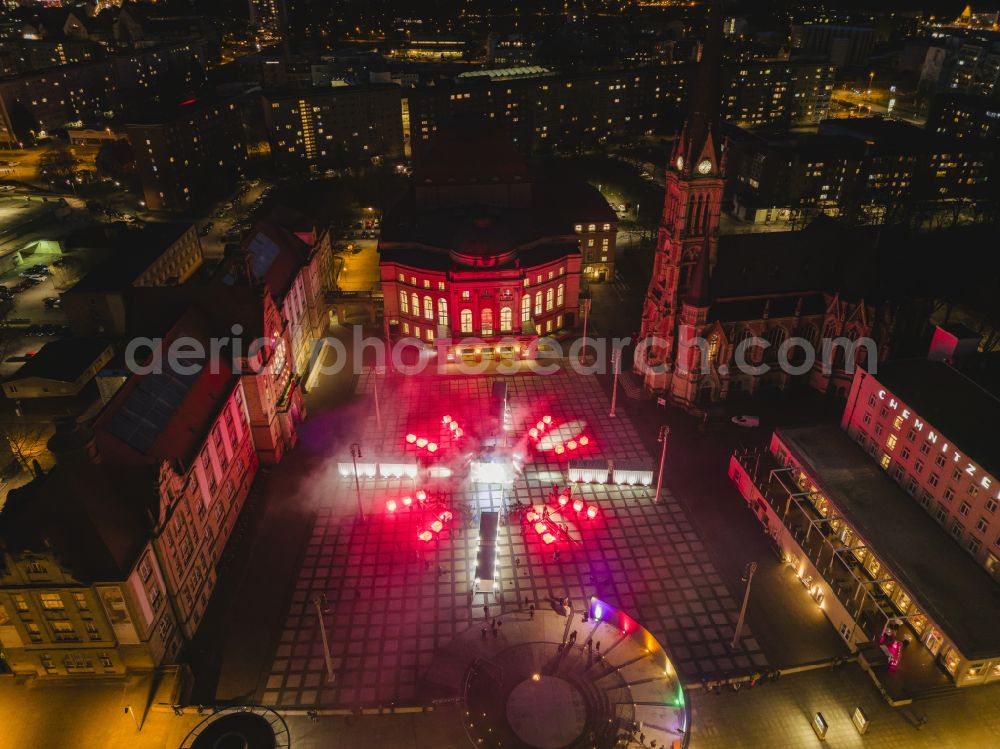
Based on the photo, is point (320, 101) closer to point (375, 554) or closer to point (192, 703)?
point (375, 554)

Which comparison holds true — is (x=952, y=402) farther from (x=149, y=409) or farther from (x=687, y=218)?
(x=149, y=409)

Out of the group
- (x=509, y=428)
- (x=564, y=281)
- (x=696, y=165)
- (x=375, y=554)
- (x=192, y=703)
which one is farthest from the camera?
(x=564, y=281)

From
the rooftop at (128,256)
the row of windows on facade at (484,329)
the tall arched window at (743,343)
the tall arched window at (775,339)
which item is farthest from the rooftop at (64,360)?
the tall arched window at (775,339)

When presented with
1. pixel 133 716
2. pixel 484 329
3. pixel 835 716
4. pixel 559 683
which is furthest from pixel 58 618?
pixel 484 329

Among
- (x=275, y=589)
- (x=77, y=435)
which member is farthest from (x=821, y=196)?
(x=77, y=435)

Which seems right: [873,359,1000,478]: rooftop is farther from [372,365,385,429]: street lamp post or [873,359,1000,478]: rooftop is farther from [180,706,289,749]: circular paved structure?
[180,706,289,749]: circular paved structure

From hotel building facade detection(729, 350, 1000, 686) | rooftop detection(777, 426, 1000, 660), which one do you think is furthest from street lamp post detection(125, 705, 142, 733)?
rooftop detection(777, 426, 1000, 660)

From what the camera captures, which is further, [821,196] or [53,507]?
[821,196]

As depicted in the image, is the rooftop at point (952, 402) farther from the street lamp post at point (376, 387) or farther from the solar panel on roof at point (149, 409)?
the solar panel on roof at point (149, 409)
